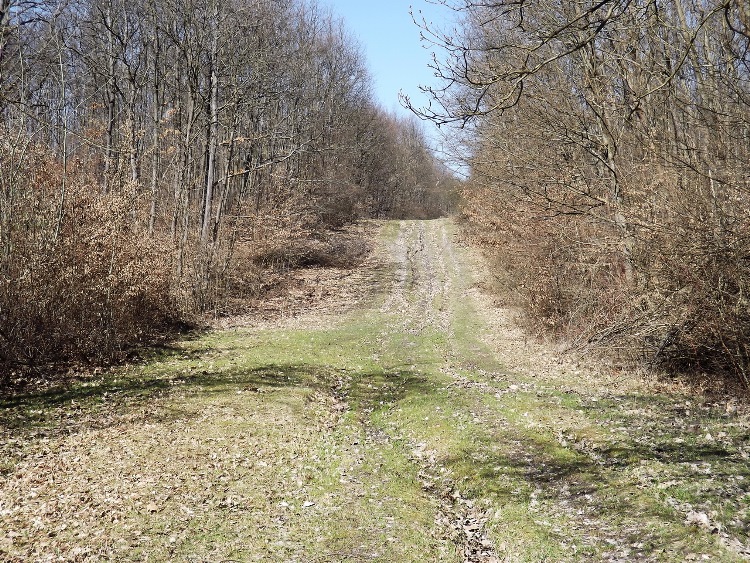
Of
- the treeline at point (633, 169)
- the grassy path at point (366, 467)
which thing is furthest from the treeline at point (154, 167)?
the treeline at point (633, 169)

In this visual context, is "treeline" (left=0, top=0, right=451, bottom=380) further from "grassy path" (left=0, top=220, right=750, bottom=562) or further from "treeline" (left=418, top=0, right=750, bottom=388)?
"treeline" (left=418, top=0, right=750, bottom=388)

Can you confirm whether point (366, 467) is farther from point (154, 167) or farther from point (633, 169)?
point (154, 167)

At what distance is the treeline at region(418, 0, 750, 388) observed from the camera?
11172mm

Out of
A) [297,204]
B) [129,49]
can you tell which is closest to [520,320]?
[297,204]

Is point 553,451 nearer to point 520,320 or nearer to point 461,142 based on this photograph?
point 520,320

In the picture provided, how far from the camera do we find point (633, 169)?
579 inches

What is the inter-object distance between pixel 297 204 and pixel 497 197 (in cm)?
1828

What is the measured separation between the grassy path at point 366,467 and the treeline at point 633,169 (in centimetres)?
189

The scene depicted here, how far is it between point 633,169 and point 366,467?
10.0 metres

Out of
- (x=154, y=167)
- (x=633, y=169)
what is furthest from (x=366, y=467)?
(x=154, y=167)

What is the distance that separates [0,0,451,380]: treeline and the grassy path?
8.47 feet

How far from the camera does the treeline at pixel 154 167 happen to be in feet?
45.9

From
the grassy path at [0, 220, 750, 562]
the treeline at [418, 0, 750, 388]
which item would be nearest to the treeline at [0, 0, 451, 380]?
the grassy path at [0, 220, 750, 562]

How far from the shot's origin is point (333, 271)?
3762 cm
